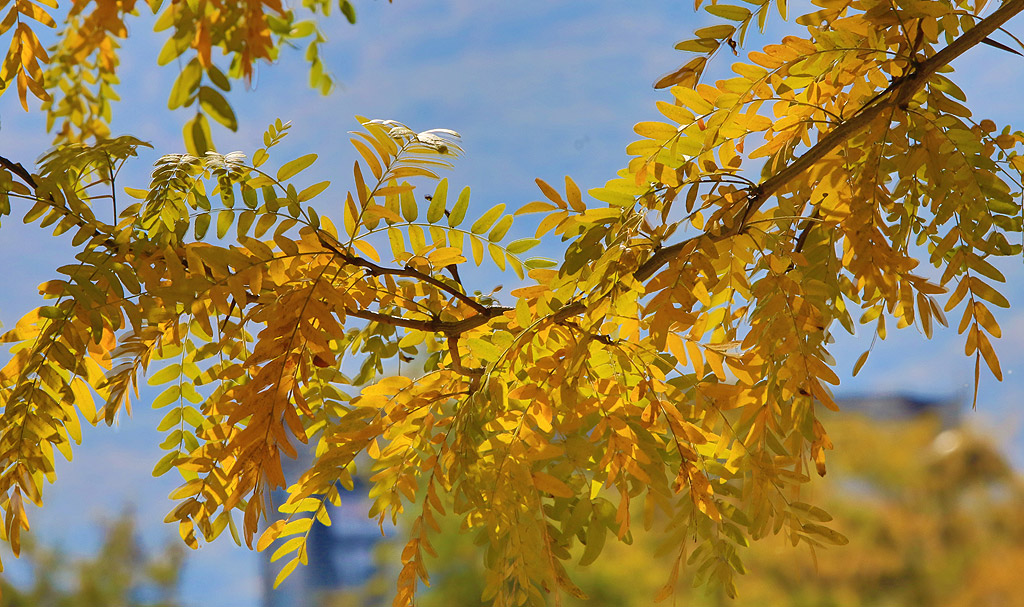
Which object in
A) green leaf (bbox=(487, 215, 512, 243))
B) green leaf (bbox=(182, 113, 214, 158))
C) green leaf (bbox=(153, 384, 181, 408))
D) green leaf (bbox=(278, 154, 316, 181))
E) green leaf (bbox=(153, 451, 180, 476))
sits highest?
green leaf (bbox=(278, 154, 316, 181))

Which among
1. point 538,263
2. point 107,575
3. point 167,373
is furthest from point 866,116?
point 107,575

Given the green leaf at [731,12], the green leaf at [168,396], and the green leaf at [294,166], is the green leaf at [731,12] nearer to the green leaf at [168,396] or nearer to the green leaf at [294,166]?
the green leaf at [294,166]

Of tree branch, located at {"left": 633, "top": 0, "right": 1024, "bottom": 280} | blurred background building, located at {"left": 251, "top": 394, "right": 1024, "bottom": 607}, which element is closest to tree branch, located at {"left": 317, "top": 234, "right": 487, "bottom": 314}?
tree branch, located at {"left": 633, "top": 0, "right": 1024, "bottom": 280}

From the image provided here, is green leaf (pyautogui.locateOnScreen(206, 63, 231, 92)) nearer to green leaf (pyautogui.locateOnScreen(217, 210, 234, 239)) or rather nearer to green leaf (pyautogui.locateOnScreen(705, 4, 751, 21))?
green leaf (pyautogui.locateOnScreen(217, 210, 234, 239))

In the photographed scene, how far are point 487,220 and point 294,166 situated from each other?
142mm

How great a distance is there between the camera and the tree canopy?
0.47 metres

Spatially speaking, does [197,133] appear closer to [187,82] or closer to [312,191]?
[187,82]

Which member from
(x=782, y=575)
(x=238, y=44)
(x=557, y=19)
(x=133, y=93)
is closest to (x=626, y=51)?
(x=557, y=19)

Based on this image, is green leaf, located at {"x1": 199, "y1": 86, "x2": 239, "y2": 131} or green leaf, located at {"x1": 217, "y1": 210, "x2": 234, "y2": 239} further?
green leaf, located at {"x1": 217, "y1": 210, "x2": 234, "y2": 239}

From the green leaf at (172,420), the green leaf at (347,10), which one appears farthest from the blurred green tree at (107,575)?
the green leaf at (347,10)

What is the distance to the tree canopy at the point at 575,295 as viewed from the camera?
466mm

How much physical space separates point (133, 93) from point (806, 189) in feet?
8.20

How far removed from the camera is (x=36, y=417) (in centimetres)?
50

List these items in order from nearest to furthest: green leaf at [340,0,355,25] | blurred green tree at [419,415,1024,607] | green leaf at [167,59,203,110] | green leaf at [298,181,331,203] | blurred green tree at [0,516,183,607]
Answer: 1. green leaf at [167,59,203,110]
2. green leaf at [340,0,355,25]
3. green leaf at [298,181,331,203]
4. blurred green tree at [419,415,1024,607]
5. blurred green tree at [0,516,183,607]
